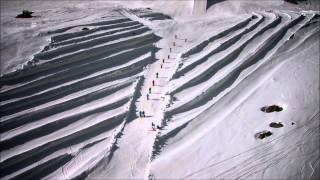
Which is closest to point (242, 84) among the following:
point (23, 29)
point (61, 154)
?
point (61, 154)

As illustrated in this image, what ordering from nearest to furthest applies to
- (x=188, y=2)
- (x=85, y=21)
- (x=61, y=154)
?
(x=61, y=154) < (x=85, y=21) < (x=188, y=2)

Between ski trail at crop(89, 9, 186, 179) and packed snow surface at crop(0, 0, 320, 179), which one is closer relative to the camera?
ski trail at crop(89, 9, 186, 179)

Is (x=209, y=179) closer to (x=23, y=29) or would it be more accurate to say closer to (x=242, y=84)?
(x=242, y=84)

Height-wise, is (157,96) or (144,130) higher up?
(157,96)

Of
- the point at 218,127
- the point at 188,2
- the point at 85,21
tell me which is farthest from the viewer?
the point at 188,2

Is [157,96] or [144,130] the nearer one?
[144,130]

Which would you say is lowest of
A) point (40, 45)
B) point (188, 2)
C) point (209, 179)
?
point (209, 179)

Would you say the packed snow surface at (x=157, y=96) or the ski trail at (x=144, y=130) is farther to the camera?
the packed snow surface at (x=157, y=96)

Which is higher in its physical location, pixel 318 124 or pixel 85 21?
pixel 85 21
